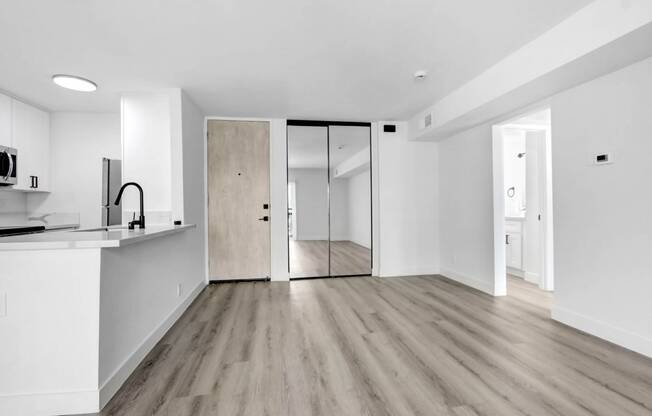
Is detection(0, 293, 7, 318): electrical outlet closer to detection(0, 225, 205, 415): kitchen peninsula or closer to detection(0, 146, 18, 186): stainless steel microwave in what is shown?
detection(0, 225, 205, 415): kitchen peninsula

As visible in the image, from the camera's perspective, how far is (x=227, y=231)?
14.9 ft

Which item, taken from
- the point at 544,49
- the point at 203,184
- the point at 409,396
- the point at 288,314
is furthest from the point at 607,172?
the point at 203,184

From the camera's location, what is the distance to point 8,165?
3273 millimetres

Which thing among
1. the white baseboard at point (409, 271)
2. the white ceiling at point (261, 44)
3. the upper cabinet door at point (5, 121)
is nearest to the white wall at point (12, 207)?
the upper cabinet door at point (5, 121)

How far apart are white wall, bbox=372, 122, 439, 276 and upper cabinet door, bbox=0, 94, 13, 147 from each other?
476 cm

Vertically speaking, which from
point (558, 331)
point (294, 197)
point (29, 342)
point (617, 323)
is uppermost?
point (294, 197)

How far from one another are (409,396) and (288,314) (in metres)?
1.67

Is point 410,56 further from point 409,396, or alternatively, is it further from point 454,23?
point 409,396

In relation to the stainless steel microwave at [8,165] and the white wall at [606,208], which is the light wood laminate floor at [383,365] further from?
the stainless steel microwave at [8,165]

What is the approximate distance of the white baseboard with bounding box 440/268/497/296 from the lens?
12.6 ft

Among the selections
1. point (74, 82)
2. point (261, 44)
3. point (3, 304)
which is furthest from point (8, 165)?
point (261, 44)

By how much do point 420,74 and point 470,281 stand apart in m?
2.91

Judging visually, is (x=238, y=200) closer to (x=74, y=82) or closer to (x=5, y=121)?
(x=74, y=82)

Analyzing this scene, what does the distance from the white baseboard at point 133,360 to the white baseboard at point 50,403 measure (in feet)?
0.20
